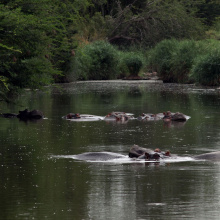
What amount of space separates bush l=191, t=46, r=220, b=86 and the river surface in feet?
69.8

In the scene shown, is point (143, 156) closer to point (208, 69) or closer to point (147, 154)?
point (147, 154)

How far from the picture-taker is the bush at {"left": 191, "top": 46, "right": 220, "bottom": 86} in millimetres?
48412

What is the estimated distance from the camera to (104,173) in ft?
45.6

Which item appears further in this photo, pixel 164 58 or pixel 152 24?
pixel 152 24

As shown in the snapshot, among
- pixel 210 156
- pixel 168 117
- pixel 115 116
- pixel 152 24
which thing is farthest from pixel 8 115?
pixel 152 24

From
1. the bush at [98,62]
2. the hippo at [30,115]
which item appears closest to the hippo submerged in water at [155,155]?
the hippo at [30,115]

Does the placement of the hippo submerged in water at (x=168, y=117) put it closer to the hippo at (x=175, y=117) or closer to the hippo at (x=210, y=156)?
the hippo at (x=175, y=117)

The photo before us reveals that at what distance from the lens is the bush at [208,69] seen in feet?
159

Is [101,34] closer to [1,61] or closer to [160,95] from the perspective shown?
[160,95]

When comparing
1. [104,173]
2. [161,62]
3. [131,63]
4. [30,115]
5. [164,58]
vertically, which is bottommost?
[104,173]

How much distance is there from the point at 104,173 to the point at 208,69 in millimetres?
35639

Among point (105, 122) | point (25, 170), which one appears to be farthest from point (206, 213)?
point (105, 122)

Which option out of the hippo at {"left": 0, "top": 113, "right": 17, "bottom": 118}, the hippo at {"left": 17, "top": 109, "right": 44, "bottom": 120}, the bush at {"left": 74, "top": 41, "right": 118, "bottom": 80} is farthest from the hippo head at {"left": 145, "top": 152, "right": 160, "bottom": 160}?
the bush at {"left": 74, "top": 41, "right": 118, "bottom": 80}

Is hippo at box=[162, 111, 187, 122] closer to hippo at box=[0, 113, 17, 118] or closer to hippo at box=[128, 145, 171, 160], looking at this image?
hippo at box=[0, 113, 17, 118]
